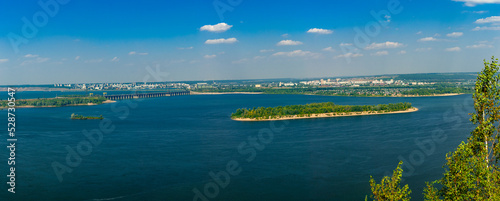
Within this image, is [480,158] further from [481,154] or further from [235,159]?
[235,159]

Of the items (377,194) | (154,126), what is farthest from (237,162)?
(154,126)

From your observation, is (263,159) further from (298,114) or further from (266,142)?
(298,114)

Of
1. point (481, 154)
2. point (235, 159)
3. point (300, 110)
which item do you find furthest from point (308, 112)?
point (481, 154)

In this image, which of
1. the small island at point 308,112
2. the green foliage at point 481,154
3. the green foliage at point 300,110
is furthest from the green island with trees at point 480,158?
the green foliage at point 300,110

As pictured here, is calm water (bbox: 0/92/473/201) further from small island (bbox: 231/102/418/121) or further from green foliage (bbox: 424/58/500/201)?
green foliage (bbox: 424/58/500/201)

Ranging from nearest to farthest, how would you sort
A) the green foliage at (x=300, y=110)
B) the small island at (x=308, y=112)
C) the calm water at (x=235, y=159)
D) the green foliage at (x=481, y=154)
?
1. the green foliage at (x=481, y=154)
2. the calm water at (x=235, y=159)
3. the small island at (x=308, y=112)
4. the green foliage at (x=300, y=110)

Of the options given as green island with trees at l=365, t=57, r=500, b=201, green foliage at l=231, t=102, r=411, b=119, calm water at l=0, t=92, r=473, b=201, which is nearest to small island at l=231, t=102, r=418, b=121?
green foliage at l=231, t=102, r=411, b=119

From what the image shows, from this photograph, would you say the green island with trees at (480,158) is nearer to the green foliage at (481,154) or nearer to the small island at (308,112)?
the green foliage at (481,154)
